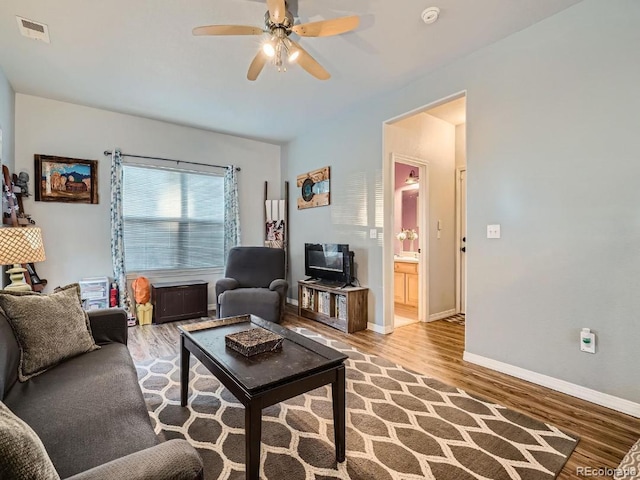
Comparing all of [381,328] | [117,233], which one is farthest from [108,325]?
[381,328]

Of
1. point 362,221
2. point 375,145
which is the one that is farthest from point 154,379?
point 375,145

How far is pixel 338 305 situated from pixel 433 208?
1.84 metres

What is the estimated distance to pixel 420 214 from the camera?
167 inches

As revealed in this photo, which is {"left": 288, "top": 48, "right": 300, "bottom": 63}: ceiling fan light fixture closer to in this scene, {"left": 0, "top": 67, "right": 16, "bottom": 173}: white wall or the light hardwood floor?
the light hardwood floor

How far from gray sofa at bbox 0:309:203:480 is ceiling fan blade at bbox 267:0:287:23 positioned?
84.8 inches

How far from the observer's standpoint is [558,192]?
7.81ft

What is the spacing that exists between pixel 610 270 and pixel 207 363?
2680mm

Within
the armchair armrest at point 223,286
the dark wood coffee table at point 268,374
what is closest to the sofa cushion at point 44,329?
the dark wood coffee table at point 268,374

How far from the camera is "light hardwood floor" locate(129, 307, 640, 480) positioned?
1732 mm

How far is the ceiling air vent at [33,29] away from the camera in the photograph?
7.81 ft

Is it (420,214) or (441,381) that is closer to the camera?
(441,381)

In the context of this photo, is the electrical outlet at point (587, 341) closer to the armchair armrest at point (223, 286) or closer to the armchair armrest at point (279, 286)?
the armchair armrest at point (279, 286)

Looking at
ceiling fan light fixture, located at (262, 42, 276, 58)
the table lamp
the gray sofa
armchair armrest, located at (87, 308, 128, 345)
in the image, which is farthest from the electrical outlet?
the table lamp

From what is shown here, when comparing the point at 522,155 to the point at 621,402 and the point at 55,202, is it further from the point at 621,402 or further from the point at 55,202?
the point at 55,202
